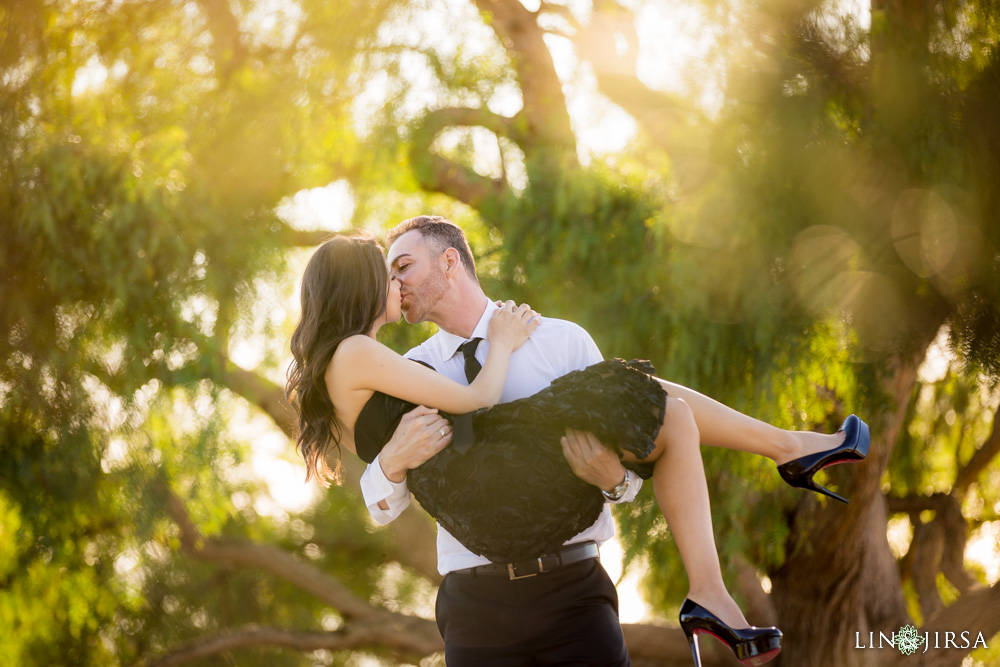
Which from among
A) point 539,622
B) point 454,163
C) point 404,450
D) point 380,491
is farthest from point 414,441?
point 454,163

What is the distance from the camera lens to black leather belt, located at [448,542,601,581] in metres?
1.79

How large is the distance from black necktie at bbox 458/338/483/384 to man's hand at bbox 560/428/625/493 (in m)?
0.35

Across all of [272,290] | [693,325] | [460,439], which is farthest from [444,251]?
[272,290]

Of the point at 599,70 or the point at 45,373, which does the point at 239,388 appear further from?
the point at 599,70

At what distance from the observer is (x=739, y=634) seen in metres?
1.71

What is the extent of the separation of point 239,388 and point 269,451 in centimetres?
161

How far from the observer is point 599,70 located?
4.85 meters

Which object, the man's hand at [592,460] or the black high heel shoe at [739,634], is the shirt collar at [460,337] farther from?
the black high heel shoe at [739,634]

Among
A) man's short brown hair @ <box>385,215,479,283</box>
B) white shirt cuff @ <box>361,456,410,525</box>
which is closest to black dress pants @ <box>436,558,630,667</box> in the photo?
white shirt cuff @ <box>361,456,410,525</box>

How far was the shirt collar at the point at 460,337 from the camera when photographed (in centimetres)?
218

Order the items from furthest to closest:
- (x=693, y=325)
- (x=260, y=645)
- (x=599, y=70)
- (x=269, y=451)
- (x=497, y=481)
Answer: (x=269, y=451)
(x=260, y=645)
(x=599, y=70)
(x=693, y=325)
(x=497, y=481)

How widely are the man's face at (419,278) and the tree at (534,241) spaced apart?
1.62 metres

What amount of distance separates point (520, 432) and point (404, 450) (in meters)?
0.26

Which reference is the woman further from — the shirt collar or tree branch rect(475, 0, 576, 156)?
tree branch rect(475, 0, 576, 156)
